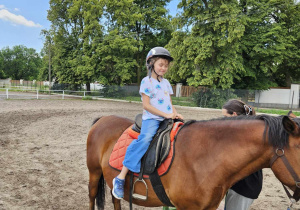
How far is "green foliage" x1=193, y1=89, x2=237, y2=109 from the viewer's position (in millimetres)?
20766

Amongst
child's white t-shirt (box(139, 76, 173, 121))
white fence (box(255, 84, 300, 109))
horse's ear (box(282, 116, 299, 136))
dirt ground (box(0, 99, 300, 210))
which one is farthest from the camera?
white fence (box(255, 84, 300, 109))

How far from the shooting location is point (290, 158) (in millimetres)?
1560

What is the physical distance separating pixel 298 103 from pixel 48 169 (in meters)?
28.3

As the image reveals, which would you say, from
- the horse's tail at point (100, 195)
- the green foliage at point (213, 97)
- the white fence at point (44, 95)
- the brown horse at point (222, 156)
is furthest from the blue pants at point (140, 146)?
the white fence at point (44, 95)

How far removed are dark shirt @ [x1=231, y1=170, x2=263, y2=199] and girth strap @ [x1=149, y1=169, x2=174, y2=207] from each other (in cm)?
90

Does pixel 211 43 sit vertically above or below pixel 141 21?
below

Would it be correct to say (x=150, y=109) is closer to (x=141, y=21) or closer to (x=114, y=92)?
(x=114, y=92)

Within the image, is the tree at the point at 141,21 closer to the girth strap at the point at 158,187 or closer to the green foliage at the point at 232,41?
the green foliage at the point at 232,41

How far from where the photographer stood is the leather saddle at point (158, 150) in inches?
82.6

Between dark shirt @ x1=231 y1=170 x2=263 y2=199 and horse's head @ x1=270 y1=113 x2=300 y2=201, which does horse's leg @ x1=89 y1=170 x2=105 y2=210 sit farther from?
horse's head @ x1=270 y1=113 x2=300 y2=201


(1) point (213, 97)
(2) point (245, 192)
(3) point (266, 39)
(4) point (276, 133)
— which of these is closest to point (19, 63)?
(1) point (213, 97)

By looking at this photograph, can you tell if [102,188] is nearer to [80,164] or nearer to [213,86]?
[80,164]

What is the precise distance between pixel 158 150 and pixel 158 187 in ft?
1.23

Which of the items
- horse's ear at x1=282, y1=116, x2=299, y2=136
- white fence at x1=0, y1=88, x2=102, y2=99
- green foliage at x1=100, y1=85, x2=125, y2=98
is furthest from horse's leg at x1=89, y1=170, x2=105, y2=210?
green foliage at x1=100, y1=85, x2=125, y2=98
